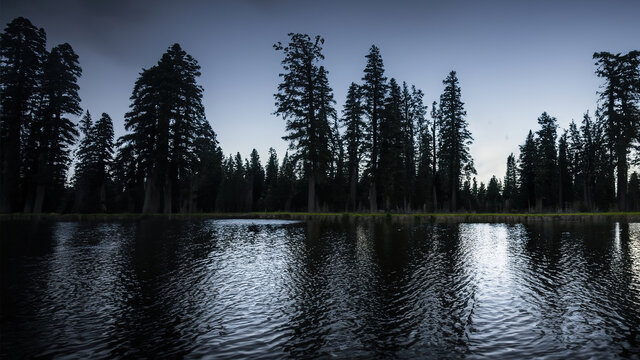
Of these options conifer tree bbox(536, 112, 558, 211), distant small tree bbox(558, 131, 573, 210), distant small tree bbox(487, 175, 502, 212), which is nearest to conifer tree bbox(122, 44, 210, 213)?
conifer tree bbox(536, 112, 558, 211)

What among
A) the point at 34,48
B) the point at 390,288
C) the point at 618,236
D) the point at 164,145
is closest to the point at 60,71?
the point at 34,48

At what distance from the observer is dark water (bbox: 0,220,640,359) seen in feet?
19.2

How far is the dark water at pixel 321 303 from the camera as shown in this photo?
19.2 ft

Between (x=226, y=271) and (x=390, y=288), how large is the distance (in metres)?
5.71

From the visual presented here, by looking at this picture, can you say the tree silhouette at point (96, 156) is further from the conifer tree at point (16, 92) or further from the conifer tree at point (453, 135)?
the conifer tree at point (453, 135)

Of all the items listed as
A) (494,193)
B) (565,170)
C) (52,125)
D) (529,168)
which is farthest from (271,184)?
(494,193)

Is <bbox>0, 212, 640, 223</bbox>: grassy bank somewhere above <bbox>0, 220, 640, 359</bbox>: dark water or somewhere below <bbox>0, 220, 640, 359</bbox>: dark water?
above

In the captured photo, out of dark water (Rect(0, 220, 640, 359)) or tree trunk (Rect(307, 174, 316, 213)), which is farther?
tree trunk (Rect(307, 174, 316, 213))

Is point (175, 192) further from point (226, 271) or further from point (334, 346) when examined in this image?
point (334, 346)

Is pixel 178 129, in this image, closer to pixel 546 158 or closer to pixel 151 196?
pixel 151 196

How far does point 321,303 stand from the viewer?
324 inches

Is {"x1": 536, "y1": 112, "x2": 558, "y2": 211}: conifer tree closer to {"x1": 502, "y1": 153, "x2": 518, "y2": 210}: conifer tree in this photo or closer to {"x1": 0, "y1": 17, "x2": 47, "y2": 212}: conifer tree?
{"x1": 502, "y1": 153, "x2": 518, "y2": 210}: conifer tree

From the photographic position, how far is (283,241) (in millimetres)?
18688

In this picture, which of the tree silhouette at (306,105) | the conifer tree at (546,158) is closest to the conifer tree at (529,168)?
the conifer tree at (546,158)
